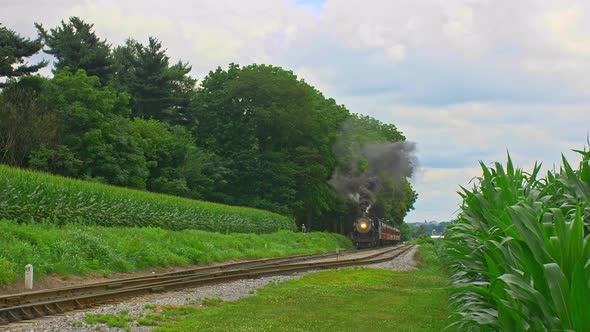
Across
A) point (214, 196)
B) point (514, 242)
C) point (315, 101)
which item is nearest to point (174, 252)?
point (514, 242)

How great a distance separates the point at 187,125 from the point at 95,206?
139 feet

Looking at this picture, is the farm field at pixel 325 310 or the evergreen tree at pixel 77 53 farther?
the evergreen tree at pixel 77 53

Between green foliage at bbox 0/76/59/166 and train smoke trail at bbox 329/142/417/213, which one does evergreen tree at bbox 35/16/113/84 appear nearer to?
green foliage at bbox 0/76/59/166

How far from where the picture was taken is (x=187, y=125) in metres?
72.4

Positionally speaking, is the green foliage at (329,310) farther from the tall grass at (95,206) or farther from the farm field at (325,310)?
the tall grass at (95,206)

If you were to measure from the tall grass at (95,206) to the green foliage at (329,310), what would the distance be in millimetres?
11029

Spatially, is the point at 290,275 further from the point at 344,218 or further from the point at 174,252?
the point at 344,218

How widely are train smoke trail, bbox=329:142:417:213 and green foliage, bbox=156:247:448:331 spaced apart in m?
35.7

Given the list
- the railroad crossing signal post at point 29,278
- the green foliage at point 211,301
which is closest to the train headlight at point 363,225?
the green foliage at point 211,301

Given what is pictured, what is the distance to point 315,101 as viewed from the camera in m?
77.1

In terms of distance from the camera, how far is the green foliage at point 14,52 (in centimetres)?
4758

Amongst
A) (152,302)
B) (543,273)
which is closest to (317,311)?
(152,302)

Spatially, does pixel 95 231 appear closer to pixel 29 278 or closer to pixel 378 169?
pixel 29 278

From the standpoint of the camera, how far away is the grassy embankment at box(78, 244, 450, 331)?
37.0 feet
